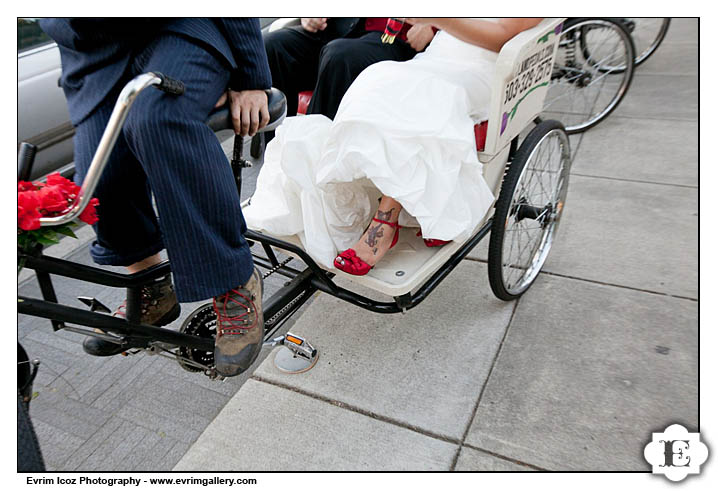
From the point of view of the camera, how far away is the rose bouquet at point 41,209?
129 cm

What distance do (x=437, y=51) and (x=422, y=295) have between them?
3.56ft

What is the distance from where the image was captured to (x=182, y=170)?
1.49m

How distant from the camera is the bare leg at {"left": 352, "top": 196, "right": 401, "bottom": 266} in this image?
201cm

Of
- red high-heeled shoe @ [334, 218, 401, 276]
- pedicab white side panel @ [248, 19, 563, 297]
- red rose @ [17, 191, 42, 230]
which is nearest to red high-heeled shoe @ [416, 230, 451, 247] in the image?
pedicab white side panel @ [248, 19, 563, 297]

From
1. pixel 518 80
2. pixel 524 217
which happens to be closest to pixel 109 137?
pixel 518 80

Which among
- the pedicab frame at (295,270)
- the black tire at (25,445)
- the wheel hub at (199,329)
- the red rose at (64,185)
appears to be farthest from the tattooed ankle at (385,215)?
the black tire at (25,445)

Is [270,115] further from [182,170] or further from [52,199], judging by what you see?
[52,199]

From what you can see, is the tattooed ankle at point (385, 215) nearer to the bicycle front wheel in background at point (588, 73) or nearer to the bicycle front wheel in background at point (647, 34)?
the bicycle front wheel in background at point (588, 73)

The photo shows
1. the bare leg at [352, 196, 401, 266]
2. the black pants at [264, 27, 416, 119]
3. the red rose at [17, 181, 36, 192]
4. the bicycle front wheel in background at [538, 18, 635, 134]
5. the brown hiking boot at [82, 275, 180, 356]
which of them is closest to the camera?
the red rose at [17, 181, 36, 192]

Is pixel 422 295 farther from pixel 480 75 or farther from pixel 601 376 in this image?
pixel 480 75

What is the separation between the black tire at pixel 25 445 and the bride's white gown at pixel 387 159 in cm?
101

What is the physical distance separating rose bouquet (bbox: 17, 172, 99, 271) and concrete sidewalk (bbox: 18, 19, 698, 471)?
929mm

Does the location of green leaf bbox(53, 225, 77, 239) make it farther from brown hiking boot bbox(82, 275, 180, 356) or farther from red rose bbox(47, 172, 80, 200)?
brown hiking boot bbox(82, 275, 180, 356)

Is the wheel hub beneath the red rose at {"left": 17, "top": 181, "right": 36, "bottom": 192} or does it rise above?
beneath
